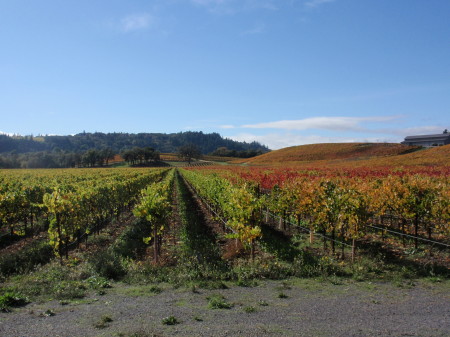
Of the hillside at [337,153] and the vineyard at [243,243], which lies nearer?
the vineyard at [243,243]

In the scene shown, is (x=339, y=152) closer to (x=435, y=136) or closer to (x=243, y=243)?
(x=435, y=136)

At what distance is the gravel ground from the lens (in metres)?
6.01

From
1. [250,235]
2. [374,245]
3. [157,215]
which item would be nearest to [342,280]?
[250,235]

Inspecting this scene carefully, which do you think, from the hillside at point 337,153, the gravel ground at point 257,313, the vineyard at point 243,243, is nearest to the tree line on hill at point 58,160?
the hillside at point 337,153

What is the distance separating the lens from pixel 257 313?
685 centimetres

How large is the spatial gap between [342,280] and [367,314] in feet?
8.10

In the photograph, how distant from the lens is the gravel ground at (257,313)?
601cm

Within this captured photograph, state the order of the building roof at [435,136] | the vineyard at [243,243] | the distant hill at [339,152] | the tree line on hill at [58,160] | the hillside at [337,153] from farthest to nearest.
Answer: the tree line on hill at [58,160] < the building roof at [435,136] < the distant hill at [339,152] < the hillside at [337,153] < the vineyard at [243,243]

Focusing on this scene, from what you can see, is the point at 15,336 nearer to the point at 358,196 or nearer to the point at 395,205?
the point at 358,196

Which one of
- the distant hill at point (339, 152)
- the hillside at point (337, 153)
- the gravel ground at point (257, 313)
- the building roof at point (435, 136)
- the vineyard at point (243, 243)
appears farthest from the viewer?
the building roof at point (435, 136)

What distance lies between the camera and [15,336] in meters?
5.78

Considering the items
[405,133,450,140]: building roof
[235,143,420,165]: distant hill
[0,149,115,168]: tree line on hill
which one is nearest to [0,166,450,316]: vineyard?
[235,143,420,165]: distant hill

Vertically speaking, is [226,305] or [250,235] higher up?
[250,235]

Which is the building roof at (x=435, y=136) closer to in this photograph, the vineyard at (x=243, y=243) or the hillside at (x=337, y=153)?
the hillside at (x=337, y=153)
